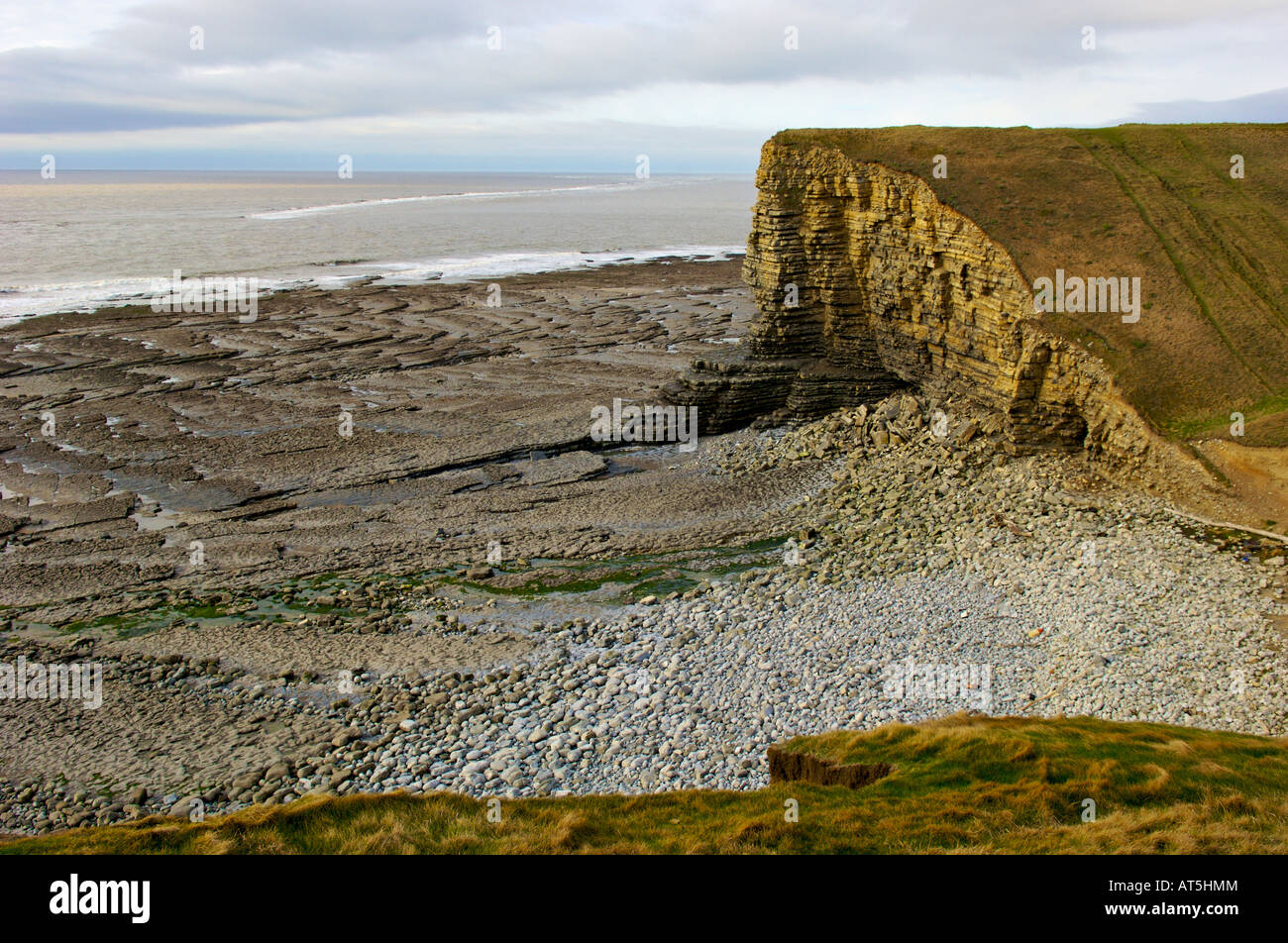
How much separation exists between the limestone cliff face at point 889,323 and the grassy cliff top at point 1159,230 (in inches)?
27.9

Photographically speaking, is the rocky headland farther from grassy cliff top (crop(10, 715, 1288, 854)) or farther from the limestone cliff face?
grassy cliff top (crop(10, 715, 1288, 854))

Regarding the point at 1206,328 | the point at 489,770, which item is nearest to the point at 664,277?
the point at 1206,328

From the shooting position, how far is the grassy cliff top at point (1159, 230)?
80.9 feet

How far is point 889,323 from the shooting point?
32125 millimetres

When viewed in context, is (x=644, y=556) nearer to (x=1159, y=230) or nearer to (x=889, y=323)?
(x=889, y=323)

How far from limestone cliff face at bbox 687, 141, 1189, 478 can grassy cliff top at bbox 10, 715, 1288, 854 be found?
48.8ft

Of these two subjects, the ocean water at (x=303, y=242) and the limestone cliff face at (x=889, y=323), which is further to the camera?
the ocean water at (x=303, y=242)

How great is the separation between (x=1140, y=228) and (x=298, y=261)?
7644 centimetres

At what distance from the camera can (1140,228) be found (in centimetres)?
2825

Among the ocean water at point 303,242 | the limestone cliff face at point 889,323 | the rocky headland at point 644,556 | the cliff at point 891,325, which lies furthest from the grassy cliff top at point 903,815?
the ocean water at point 303,242

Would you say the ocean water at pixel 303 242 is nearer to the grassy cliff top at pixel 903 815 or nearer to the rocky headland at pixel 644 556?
the rocky headland at pixel 644 556

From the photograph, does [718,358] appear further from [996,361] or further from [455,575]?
[455,575]

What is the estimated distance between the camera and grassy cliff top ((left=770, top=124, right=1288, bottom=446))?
80.9 feet

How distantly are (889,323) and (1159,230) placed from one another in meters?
9.14
